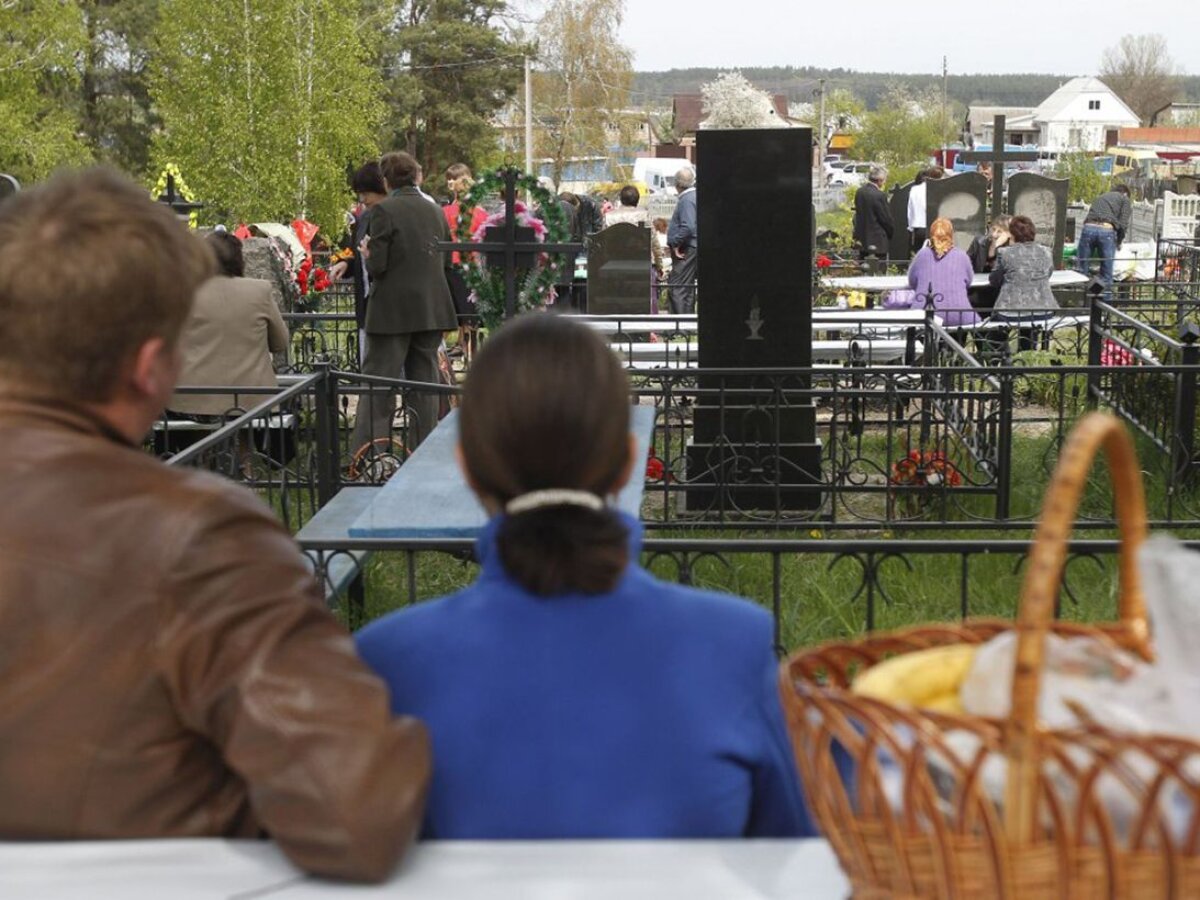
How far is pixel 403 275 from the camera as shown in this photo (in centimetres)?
923

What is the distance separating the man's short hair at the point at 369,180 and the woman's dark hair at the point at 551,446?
8.13 metres

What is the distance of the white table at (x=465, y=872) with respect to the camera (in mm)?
1621

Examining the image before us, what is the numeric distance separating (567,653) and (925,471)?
254 inches

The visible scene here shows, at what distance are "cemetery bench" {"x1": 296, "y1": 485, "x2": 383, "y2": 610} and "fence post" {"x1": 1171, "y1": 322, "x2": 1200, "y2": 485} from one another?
151 inches

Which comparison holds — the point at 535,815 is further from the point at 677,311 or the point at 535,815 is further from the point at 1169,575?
the point at 677,311

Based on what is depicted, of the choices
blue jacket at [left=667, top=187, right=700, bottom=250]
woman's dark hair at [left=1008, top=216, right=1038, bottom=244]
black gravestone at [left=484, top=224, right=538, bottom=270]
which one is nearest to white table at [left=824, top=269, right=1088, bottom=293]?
blue jacket at [left=667, top=187, right=700, bottom=250]

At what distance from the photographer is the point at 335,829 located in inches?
62.4

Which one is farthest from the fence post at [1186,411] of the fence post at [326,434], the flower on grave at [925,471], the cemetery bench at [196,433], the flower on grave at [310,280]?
the flower on grave at [310,280]

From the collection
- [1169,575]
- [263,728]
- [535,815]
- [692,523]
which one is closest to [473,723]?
[535,815]

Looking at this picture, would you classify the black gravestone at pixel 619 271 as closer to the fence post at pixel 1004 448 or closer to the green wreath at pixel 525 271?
the green wreath at pixel 525 271

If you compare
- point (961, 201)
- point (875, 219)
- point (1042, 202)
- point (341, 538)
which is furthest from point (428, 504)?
point (875, 219)

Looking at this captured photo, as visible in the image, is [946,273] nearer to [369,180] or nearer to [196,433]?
[369,180]

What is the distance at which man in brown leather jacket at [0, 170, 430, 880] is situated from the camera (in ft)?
5.26

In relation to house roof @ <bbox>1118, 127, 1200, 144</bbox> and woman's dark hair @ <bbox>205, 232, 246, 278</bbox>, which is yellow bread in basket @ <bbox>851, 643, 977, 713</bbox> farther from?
house roof @ <bbox>1118, 127, 1200, 144</bbox>
